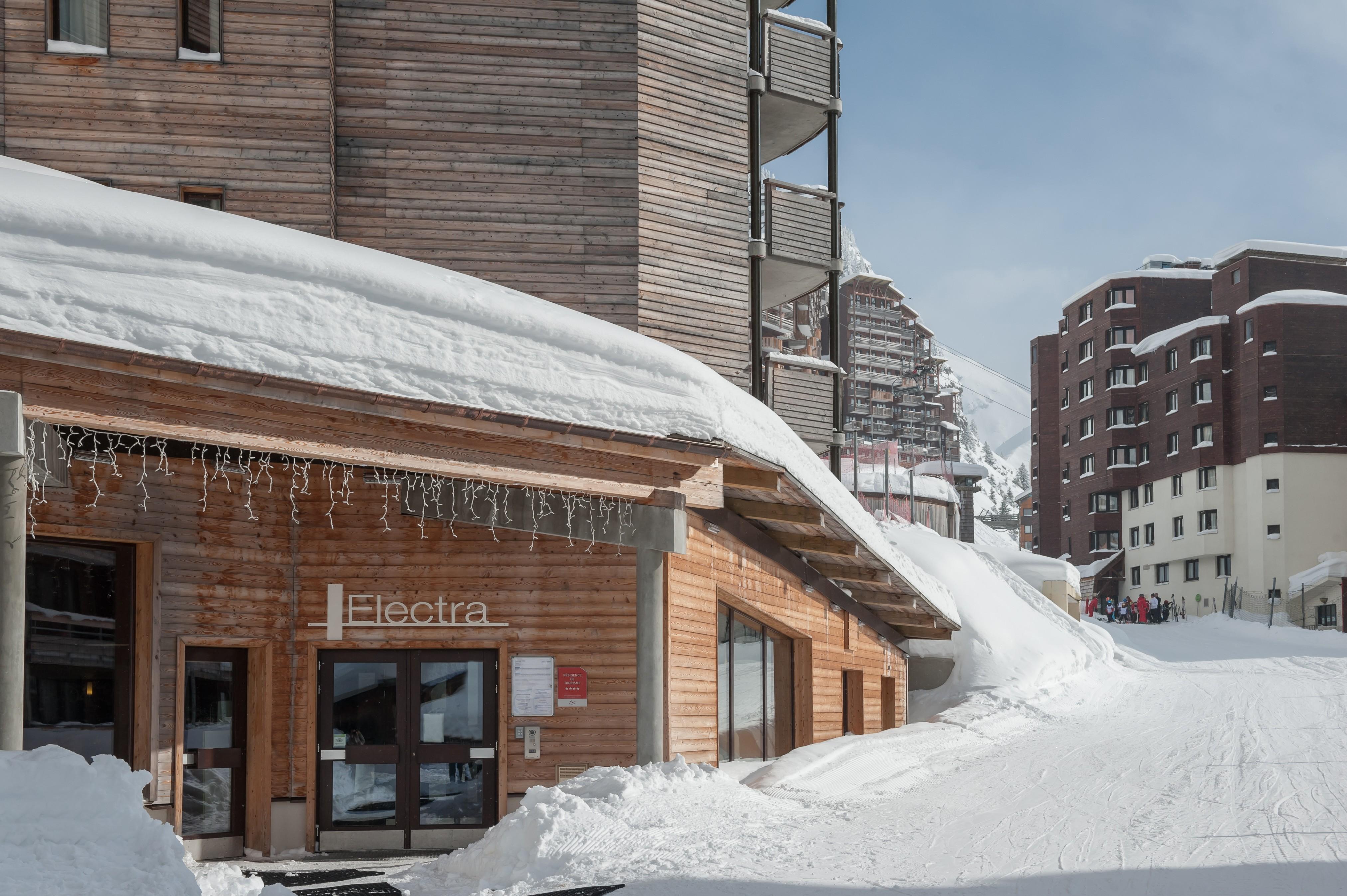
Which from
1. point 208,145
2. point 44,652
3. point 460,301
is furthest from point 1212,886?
point 208,145

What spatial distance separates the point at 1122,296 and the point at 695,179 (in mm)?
57449

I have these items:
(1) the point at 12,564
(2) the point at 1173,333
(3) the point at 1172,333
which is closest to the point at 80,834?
(1) the point at 12,564

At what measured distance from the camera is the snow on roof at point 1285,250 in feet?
206

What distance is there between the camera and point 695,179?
1750 centimetres

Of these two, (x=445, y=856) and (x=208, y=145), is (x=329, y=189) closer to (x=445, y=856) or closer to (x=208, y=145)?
(x=208, y=145)

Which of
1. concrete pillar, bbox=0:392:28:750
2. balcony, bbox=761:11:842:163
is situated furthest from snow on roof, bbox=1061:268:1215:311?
concrete pillar, bbox=0:392:28:750

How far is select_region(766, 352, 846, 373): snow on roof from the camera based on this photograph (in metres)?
20.4

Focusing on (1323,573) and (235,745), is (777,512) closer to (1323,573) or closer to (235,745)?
(235,745)

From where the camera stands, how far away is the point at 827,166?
2219 centimetres

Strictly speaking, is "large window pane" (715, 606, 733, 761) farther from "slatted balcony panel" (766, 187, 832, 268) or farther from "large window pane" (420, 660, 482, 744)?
"slatted balcony panel" (766, 187, 832, 268)

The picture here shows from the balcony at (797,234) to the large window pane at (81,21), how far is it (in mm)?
9679

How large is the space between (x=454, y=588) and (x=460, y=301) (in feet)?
13.6

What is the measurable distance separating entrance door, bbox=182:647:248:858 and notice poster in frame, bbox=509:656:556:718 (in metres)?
2.64

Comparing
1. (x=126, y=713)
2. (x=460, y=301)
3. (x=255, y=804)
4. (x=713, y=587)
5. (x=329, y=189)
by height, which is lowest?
(x=255, y=804)
